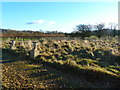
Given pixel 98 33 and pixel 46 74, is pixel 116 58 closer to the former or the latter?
pixel 46 74

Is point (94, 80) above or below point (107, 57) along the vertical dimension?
below

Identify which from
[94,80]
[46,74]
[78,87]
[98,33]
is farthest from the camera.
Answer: [98,33]

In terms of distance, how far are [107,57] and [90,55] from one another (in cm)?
117

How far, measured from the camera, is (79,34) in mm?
30250

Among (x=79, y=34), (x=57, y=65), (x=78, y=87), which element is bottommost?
(x=78, y=87)

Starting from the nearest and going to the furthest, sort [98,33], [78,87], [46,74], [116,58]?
[78,87]
[46,74]
[116,58]
[98,33]

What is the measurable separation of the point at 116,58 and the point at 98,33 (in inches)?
914

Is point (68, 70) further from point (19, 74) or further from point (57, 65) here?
point (19, 74)

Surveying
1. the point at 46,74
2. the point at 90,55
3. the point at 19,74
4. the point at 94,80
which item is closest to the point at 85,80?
the point at 94,80

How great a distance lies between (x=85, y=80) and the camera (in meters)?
4.70

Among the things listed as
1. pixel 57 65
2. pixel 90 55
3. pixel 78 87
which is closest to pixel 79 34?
pixel 90 55

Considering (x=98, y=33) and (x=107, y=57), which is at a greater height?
(x=98, y=33)

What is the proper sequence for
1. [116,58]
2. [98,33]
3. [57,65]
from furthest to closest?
[98,33] → [116,58] → [57,65]

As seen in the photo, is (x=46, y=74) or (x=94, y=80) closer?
(x=94, y=80)
